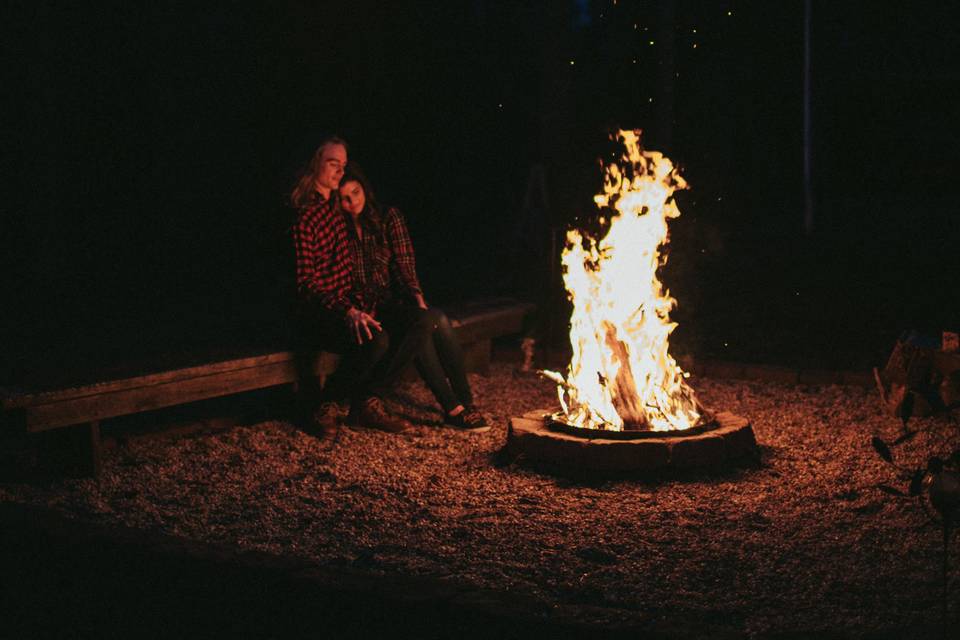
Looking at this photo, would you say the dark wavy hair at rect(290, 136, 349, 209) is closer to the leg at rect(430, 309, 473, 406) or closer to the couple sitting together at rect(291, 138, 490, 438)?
the couple sitting together at rect(291, 138, 490, 438)

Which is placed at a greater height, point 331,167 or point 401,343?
point 331,167

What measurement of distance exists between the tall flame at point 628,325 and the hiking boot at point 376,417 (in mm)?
909

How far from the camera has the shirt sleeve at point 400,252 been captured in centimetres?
712

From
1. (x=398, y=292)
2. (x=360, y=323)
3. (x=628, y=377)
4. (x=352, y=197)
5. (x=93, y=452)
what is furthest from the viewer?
(x=398, y=292)

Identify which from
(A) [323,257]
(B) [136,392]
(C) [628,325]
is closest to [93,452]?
(B) [136,392]

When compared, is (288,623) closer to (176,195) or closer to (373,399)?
(373,399)

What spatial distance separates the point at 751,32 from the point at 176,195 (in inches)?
306

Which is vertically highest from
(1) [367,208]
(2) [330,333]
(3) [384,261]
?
(1) [367,208]

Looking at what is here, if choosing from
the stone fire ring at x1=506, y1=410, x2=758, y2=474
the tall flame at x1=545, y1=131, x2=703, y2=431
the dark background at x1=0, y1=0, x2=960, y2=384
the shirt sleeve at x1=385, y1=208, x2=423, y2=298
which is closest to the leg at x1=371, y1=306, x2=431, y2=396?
the shirt sleeve at x1=385, y1=208, x2=423, y2=298

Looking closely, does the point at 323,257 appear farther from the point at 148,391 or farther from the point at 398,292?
the point at 148,391

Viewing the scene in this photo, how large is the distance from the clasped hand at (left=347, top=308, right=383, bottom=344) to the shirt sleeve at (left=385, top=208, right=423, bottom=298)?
2.09 feet

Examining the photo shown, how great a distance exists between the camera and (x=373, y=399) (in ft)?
22.1

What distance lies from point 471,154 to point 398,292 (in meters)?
8.54

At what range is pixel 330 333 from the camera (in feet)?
21.8
